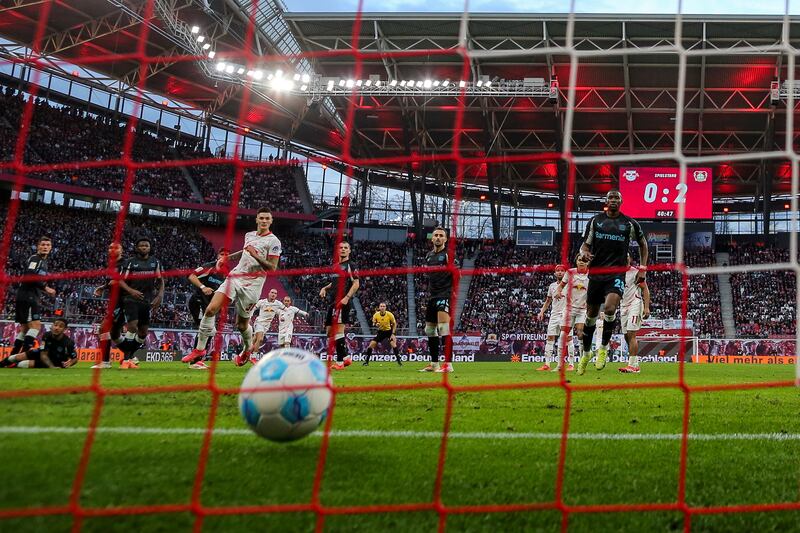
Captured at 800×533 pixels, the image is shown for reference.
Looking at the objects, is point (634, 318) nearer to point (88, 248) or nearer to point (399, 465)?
point (399, 465)

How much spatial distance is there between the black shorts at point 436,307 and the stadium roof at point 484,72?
11.2 m

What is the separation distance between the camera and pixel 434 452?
3355mm

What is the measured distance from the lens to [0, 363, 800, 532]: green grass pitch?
2311mm

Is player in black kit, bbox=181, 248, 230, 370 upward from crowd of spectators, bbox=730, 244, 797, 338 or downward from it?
downward

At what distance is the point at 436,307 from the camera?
31.6 ft

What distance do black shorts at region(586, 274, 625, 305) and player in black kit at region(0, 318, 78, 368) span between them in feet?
26.1

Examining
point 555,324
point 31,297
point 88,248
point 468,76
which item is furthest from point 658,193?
point 88,248

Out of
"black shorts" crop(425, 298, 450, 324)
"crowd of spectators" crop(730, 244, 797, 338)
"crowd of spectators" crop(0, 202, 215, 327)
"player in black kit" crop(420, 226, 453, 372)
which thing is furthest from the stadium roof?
"black shorts" crop(425, 298, 450, 324)

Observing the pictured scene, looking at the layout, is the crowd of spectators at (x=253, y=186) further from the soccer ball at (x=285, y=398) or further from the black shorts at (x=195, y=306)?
the soccer ball at (x=285, y=398)

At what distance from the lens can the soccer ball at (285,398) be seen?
3.16 meters

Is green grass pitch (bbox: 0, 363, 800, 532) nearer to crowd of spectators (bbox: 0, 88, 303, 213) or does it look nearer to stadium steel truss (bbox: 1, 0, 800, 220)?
stadium steel truss (bbox: 1, 0, 800, 220)

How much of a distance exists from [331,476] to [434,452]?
0.79m

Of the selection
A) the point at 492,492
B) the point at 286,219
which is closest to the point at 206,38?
the point at 286,219

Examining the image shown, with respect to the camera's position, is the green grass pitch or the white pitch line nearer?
the green grass pitch
